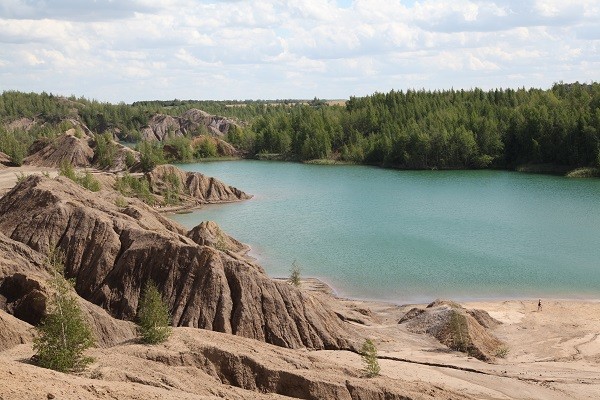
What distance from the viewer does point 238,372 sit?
23.5 m

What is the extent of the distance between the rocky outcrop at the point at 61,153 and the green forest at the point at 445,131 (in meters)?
5.91

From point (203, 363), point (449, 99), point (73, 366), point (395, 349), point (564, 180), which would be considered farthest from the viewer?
point (449, 99)

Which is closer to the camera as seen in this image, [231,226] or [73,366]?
[73,366]

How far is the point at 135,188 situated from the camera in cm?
8000

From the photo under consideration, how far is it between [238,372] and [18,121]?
579 ft

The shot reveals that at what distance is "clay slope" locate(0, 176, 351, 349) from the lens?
30.7 meters

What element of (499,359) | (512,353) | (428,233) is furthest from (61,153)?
(499,359)

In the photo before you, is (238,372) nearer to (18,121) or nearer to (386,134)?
(386,134)

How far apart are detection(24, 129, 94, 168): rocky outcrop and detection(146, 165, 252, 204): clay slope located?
38049 millimetres

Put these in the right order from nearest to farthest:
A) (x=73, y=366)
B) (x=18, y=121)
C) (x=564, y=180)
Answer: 1. (x=73, y=366)
2. (x=564, y=180)
3. (x=18, y=121)

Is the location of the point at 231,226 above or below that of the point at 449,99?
below

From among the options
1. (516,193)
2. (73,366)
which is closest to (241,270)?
(73,366)

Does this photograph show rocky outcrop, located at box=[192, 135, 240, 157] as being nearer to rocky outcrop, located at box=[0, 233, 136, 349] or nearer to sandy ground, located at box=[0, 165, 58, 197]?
sandy ground, located at box=[0, 165, 58, 197]

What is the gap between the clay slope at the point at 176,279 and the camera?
30734 millimetres
